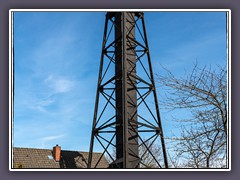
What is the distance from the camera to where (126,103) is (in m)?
5.87

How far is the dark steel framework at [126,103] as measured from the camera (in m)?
6.09

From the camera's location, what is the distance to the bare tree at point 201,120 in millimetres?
3758

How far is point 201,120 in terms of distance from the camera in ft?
12.5

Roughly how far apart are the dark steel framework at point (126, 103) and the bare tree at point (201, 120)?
2.00 m

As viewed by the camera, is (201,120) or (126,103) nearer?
(201,120)

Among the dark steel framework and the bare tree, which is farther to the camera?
the dark steel framework

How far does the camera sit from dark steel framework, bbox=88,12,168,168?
20.0 feet

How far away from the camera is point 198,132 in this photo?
381 centimetres

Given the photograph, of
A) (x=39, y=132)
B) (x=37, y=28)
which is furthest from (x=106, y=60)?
(x=39, y=132)

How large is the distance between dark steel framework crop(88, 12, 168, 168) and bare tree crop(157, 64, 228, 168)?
2.00 m

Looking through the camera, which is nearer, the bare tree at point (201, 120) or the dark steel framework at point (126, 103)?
the bare tree at point (201, 120)

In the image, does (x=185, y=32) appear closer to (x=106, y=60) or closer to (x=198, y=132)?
(x=198, y=132)

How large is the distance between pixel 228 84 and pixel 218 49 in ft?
1.93

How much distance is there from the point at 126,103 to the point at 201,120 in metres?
2.23
